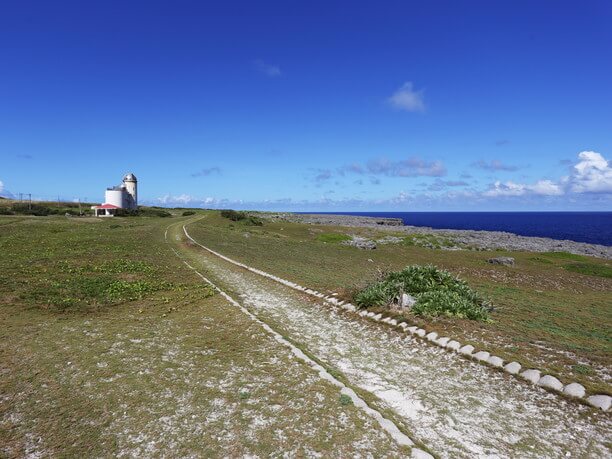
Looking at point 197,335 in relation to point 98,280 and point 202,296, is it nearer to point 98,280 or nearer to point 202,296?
point 202,296

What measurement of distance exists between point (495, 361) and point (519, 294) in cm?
1724

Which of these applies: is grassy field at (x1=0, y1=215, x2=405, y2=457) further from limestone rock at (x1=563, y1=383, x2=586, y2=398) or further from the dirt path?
limestone rock at (x1=563, y1=383, x2=586, y2=398)

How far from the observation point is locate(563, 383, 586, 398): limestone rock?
888 centimetres

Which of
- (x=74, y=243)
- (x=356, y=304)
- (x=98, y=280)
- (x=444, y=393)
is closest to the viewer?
(x=444, y=393)

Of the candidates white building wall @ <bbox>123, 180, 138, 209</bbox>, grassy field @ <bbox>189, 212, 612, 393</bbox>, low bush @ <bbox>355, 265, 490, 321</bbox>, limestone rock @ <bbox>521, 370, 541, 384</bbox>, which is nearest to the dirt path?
limestone rock @ <bbox>521, 370, 541, 384</bbox>

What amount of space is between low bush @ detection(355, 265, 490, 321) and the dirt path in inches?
80.7

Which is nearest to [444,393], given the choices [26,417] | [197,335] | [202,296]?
[197,335]

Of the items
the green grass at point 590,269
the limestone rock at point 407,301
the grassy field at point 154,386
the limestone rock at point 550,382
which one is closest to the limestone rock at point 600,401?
the limestone rock at point 550,382

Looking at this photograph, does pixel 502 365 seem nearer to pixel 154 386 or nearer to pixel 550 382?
pixel 550 382

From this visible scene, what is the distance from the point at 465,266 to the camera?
135 ft

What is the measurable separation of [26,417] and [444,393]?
9.40 metres

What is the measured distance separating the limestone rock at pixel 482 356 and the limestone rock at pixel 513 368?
0.67 metres

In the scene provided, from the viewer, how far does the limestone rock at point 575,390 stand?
29.1ft

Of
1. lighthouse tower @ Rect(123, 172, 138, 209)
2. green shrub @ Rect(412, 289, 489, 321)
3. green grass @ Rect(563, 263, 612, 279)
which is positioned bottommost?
green grass @ Rect(563, 263, 612, 279)
